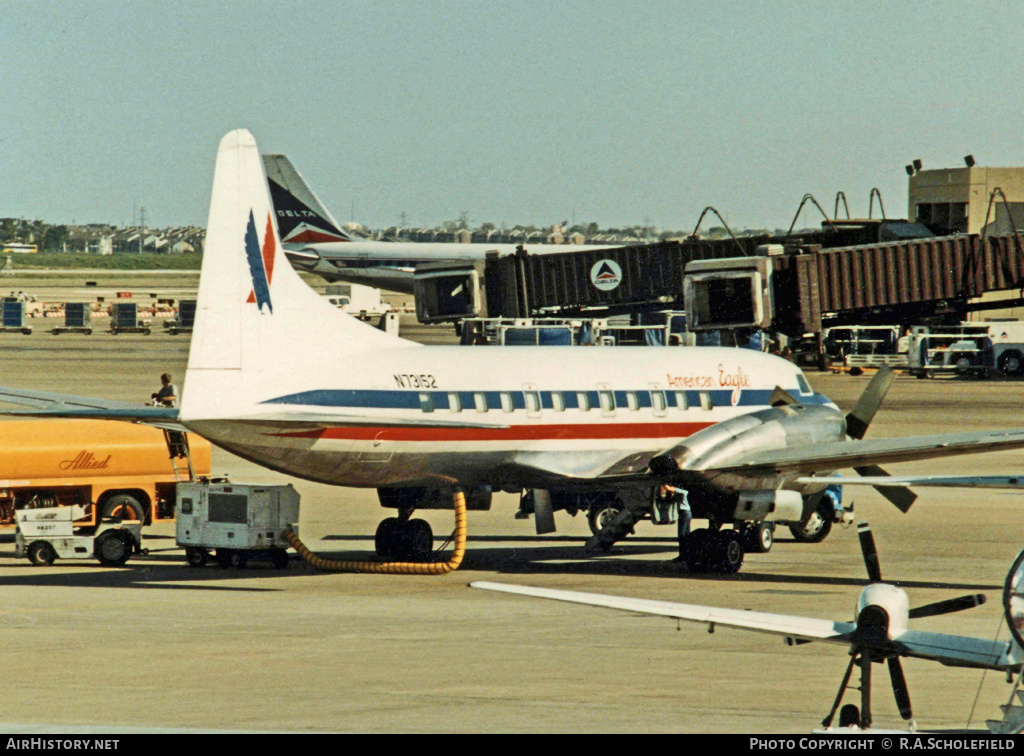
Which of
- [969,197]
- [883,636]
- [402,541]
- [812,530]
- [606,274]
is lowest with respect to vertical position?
[883,636]

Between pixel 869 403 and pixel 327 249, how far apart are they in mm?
82379

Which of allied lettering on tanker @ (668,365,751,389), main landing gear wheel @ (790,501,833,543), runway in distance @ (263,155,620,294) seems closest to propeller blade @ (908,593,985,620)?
allied lettering on tanker @ (668,365,751,389)

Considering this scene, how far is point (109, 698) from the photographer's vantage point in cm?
1464

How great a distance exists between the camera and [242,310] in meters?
21.3

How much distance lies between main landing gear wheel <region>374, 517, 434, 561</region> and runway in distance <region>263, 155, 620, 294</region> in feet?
263

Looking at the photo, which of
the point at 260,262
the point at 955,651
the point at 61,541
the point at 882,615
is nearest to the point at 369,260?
the point at 61,541

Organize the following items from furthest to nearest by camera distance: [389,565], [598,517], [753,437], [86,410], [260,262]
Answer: [598,517] → [753,437] → [389,565] → [86,410] → [260,262]

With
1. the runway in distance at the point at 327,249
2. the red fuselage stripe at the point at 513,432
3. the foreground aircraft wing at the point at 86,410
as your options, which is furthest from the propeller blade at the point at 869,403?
the runway in distance at the point at 327,249

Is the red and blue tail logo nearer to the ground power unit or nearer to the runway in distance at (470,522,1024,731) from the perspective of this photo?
the ground power unit

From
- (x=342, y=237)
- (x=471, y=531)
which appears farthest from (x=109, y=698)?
(x=342, y=237)

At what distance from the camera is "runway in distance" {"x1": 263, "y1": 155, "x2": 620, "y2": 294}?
345ft

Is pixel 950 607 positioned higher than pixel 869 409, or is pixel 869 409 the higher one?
pixel 869 409

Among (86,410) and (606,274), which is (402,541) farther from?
(606,274)

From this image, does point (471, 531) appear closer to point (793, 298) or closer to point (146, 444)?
point (146, 444)
